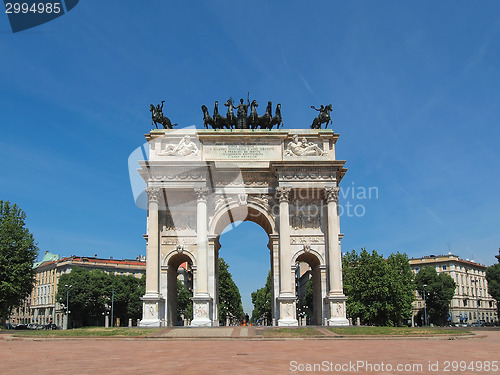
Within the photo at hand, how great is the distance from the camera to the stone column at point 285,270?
38.4 metres

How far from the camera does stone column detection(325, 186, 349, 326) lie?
38469mm

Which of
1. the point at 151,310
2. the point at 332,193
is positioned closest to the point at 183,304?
the point at 151,310

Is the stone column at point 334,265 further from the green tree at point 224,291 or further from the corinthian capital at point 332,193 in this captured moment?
the green tree at point 224,291

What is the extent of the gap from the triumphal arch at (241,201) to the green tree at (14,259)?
13.7 metres

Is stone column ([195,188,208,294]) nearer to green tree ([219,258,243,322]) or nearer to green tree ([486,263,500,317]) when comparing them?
green tree ([219,258,243,322])

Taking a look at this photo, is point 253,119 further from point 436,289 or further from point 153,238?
point 436,289

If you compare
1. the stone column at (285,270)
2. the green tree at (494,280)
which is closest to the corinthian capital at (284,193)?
the stone column at (285,270)

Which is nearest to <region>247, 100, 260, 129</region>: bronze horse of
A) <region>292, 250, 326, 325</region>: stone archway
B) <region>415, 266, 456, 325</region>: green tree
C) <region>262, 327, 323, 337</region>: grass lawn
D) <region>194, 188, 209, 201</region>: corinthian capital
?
<region>194, 188, 209, 201</region>: corinthian capital

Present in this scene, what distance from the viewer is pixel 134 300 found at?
86250 mm

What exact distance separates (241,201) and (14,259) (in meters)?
21.6

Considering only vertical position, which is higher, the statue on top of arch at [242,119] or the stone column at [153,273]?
the statue on top of arch at [242,119]

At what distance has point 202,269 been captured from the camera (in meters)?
39.5

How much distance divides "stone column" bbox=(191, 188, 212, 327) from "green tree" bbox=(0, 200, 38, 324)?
1752 centimetres

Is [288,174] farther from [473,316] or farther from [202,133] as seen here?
[473,316]
